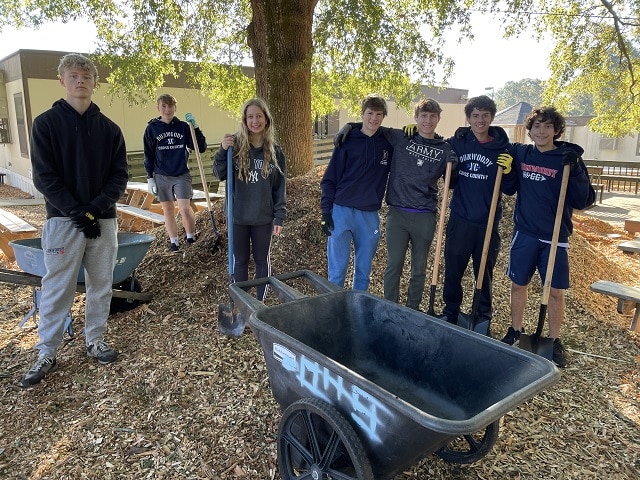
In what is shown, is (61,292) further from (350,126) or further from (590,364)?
(590,364)

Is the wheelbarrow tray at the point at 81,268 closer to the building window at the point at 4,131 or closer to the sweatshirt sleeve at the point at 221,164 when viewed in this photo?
the sweatshirt sleeve at the point at 221,164

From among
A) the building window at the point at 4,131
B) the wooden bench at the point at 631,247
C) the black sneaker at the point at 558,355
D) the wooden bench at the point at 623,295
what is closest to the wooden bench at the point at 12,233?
the black sneaker at the point at 558,355

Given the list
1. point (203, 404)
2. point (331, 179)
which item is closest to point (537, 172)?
point (331, 179)

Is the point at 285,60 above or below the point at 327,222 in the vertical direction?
above

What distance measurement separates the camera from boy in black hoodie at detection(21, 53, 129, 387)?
10.3 ft

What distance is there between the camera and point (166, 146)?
18.1 ft

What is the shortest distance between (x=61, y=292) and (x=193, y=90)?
12.7 meters

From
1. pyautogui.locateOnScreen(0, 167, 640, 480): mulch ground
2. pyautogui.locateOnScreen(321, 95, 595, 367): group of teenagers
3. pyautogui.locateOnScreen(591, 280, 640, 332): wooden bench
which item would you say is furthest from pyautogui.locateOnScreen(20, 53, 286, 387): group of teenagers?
pyautogui.locateOnScreen(591, 280, 640, 332): wooden bench

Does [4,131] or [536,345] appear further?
[4,131]

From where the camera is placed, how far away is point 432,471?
257 centimetres

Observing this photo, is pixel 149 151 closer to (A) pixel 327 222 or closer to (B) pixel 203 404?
(A) pixel 327 222

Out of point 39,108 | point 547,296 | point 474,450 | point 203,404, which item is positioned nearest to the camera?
point 474,450

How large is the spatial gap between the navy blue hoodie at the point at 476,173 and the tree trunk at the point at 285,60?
276cm

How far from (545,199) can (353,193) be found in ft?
4.77
